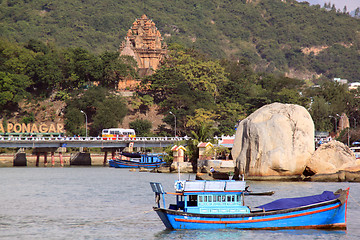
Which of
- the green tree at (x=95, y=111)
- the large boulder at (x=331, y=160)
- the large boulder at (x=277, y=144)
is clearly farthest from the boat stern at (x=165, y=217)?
the green tree at (x=95, y=111)

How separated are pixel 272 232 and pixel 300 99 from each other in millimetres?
130129

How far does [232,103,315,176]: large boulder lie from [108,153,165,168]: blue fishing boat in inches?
1643

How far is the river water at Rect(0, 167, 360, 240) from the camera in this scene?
48938mm

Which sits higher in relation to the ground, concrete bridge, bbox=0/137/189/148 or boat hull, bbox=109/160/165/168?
concrete bridge, bbox=0/137/189/148

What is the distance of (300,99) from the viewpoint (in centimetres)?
17562

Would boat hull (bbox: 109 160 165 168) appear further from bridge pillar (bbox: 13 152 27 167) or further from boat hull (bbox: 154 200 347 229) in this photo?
boat hull (bbox: 154 200 347 229)

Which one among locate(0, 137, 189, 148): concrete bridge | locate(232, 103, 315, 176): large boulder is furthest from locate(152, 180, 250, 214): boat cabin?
locate(0, 137, 189, 148): concrete bridge

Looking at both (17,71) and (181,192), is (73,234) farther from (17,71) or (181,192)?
(17,71)

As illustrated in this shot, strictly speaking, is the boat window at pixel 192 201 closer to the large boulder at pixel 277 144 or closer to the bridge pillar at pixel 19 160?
the large boulder at pixel 277 144

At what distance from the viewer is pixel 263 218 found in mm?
49000

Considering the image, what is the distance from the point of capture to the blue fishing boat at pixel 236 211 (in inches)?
1929

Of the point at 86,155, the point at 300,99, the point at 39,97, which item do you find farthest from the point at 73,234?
the point at 39,97

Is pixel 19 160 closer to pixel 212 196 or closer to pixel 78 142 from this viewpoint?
pixel 78 142

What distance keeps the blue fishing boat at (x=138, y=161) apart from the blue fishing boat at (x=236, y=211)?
259 ft
